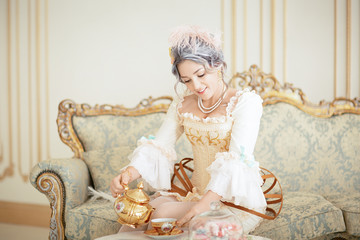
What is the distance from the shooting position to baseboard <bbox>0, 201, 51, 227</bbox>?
3699 millimetres

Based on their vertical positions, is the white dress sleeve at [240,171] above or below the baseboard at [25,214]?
above

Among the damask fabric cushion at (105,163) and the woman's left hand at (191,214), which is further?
the damask fabric cushion at (105,163)

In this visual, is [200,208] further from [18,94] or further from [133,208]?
[18,94]

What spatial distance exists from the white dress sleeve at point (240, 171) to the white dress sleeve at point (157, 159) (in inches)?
14.9

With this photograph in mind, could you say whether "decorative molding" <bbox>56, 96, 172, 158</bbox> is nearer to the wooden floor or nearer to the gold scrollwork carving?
the gold scrollwork carving

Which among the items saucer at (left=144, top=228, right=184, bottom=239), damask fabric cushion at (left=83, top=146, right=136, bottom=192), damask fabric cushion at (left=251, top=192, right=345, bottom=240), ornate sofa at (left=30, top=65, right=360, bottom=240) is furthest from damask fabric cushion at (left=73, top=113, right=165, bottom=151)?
saucer at (left=144, top=228, right=184, bottom=239)

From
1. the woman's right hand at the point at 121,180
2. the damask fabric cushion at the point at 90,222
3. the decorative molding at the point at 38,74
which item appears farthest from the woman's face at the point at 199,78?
the decorative molding at the point at 38,74

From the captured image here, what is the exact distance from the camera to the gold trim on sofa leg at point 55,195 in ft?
7.29

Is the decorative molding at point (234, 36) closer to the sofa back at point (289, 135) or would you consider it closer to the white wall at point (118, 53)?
the white wall at point (118, 53)

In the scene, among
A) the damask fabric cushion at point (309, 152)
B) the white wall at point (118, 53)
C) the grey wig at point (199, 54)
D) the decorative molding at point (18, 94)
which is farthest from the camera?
the decorative molding at point (18, 94)

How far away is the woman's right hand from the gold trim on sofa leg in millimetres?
707

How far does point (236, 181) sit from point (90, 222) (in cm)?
108

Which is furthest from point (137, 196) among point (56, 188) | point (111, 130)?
point (111, 130)

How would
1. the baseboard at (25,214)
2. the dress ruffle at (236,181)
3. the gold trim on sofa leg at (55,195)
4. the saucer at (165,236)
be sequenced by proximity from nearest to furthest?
the saucer at (165,236)
the dress ruffle at (236,181)
the gold trim on sofa leg at (55,195)
the baseboard at (25,214)
